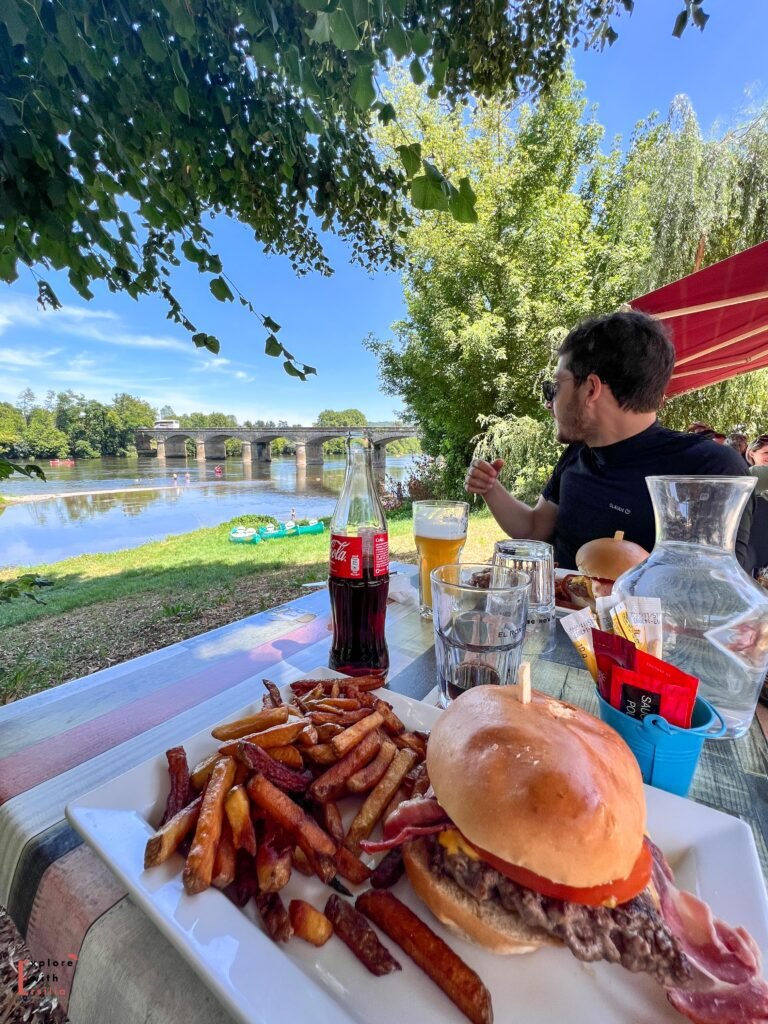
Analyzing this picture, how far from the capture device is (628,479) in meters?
2.49

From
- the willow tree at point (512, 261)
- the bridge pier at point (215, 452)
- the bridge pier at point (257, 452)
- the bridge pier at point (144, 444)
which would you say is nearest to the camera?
the willow tree at point (512, 261)

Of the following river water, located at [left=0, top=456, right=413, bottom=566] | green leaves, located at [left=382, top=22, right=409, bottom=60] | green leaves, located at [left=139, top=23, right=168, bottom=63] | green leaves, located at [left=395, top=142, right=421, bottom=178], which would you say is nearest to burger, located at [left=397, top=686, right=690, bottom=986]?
green leaves, located at [left=395, top=142, right=421, bottom=178]

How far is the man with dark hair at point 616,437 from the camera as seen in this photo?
237 centimetres

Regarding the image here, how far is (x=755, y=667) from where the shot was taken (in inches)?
39.3

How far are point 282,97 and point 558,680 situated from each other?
2801 millimetres

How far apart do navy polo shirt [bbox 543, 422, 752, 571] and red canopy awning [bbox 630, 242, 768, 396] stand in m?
0.77

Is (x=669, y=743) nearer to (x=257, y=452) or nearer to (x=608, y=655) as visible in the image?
(x=608, y=655)

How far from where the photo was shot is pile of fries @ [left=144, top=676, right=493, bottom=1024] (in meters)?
0.56

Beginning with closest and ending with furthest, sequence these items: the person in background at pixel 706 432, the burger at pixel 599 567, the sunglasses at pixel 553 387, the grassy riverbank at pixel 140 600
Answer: the burger at pixel 599 567 < the sunglasses at pixel 553 387 < the person in background at pixel 706 432 < the grassy riverbank at pixel 140 600

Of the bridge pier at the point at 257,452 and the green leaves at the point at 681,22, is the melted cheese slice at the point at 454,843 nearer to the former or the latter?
the green leaves at the point at 681,22

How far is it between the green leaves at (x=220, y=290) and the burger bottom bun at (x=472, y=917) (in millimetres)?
1898

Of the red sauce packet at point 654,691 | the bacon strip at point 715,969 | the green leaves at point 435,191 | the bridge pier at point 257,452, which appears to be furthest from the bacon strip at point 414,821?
the bridge pier at point 257,452

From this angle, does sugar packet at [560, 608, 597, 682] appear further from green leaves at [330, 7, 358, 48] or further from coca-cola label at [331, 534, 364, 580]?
green leaves at [330, 7, 358, 48]

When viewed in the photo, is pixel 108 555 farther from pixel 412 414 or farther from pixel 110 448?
pixel 110 448
